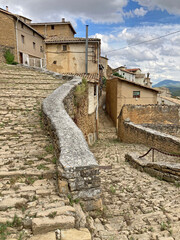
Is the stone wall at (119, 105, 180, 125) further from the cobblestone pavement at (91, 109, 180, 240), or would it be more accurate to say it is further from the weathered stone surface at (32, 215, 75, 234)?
the weathered stone surface at (32, 215, 75, 234)

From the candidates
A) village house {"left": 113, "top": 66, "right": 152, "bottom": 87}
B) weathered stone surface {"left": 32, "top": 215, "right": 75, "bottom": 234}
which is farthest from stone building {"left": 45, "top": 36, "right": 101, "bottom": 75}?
village house {"left": 113, "top": 66, "right": 152, "bottom": 87}

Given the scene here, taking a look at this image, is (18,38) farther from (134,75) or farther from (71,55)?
(134,75)

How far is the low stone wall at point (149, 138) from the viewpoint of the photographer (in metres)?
8.46

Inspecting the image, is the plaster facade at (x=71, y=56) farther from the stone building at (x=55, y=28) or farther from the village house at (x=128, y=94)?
the stone building at (x=55, y=28)

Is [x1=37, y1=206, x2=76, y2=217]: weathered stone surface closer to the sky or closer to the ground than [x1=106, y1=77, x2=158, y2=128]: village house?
closer to the ground

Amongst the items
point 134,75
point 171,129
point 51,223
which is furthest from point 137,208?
point 134,75

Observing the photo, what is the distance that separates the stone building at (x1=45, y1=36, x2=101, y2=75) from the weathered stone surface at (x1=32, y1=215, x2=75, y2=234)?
19539 mm

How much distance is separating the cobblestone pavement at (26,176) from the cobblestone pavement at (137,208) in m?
0.72

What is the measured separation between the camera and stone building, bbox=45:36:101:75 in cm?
2081

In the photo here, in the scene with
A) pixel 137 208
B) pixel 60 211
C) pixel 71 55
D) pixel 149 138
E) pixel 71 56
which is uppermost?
pixel 71 55

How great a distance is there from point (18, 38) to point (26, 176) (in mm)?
20790

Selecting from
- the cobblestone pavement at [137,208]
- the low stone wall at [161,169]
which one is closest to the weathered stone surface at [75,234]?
the cobblestone pavement at [137,208]

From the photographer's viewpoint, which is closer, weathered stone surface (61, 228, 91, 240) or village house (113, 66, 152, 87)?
weathered stone surface (61, 228, 91, 240)

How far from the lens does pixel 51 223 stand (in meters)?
2.30
